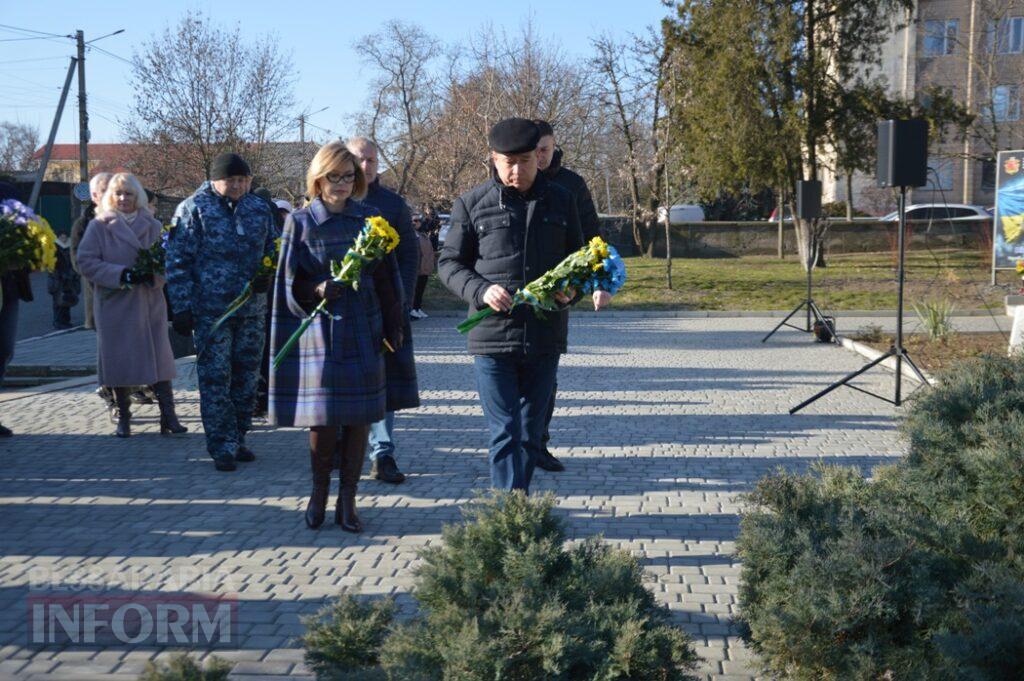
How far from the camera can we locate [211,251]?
25.0 feet

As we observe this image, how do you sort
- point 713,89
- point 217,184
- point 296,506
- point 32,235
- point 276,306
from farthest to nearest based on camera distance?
point 713,89 < point 32,235 < point 217,184 < point 296,506 < point 276,306

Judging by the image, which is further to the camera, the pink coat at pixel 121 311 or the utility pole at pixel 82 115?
the utility pole at pixel 82 115

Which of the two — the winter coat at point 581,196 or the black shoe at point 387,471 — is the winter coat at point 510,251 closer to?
the winter coat at point 581,196

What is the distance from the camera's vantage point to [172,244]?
300 inches

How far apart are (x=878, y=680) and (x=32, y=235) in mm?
7078

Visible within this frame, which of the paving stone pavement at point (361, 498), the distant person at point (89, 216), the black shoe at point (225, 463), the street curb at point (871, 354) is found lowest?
the street curb at point (871, 354)

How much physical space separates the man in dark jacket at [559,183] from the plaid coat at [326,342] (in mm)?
1093

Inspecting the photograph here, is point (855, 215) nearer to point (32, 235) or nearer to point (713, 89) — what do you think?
point (713, 89)

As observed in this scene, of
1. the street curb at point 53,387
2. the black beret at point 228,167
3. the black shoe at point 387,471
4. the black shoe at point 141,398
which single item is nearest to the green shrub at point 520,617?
the black shoe at point 387,471

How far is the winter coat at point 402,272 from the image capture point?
6.37 metres

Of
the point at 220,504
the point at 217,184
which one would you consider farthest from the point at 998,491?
the point at 217,184

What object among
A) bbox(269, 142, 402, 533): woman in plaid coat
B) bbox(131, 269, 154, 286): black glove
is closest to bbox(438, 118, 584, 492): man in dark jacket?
bbox(269, 142, 402, 533): woman in plaid coat

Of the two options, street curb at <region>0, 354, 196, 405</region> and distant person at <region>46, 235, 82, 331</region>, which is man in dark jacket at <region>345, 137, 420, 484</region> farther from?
distant person at <region>46, 235, 82, 331</region>

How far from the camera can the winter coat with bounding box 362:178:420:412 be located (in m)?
6.37
